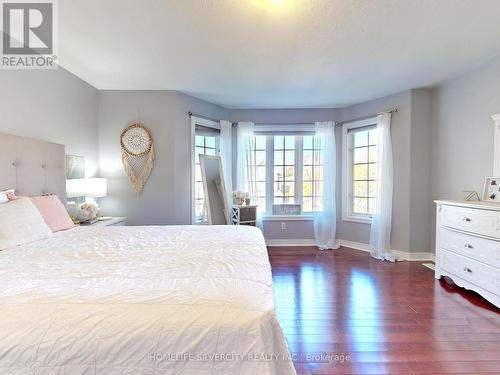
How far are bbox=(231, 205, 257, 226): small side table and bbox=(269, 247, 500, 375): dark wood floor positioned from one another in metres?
1.10

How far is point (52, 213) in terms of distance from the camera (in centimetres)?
230

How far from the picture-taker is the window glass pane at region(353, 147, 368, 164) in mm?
4465

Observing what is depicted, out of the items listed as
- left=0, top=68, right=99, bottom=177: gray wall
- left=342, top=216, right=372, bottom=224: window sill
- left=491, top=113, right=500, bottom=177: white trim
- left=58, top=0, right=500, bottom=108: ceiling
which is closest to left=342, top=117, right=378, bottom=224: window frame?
left=342, top=216, right=372, bottom=224: window sill

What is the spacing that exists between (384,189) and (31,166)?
4.44m

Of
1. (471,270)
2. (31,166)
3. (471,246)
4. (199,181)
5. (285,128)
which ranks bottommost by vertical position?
(471,270)

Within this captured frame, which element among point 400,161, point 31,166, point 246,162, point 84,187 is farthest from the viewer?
point 246,162

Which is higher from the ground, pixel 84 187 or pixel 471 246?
pixel 84 187

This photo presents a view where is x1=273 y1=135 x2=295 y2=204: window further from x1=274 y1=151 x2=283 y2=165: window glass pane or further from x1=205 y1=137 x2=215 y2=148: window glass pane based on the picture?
x1=205 y1=137 x2=215 y2=148: window glass pane

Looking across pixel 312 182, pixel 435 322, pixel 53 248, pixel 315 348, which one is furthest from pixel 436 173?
pixel 53 248

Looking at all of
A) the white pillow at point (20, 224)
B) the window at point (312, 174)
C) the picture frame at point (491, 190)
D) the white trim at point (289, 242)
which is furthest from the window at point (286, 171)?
the white pillow at point (20, 224)

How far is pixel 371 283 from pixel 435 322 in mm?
850

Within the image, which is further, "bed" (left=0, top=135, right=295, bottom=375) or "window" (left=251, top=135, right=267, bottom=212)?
"window" (left=251, top=135, right=267, bottom=212)

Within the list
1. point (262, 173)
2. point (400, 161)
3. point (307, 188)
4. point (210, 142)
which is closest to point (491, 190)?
point (400, 161)

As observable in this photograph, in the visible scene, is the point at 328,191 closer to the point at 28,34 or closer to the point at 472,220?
the point at 472,220
